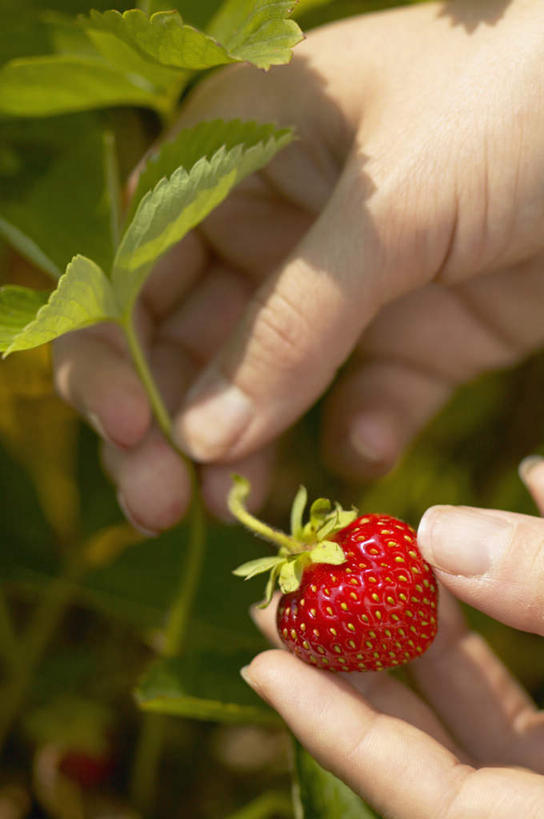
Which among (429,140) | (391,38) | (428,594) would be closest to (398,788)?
(428,594)

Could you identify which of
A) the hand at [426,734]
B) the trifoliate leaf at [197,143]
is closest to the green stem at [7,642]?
the hand at [426,734]

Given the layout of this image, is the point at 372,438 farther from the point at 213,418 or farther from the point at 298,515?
the point at 298,515

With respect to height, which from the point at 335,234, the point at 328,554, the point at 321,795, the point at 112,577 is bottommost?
the point at 112,577

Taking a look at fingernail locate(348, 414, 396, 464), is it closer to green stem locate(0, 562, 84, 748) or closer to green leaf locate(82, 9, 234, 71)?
green stem locate(0, 562, 84, 748)

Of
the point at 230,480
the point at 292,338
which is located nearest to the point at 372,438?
the point at 230,480

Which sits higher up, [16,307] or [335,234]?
[335,234]

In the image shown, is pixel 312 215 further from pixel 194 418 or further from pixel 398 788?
pixel 398 788
